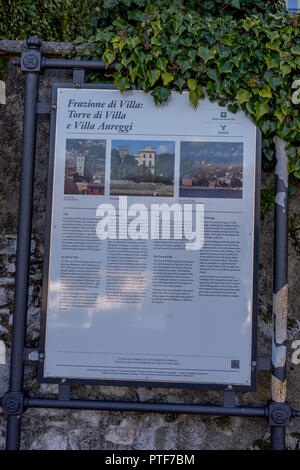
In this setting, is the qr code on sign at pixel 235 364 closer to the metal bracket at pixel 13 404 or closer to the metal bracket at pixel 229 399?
the metal bracket at pixel 229 399

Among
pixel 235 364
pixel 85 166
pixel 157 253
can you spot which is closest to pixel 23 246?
pixel 85 166

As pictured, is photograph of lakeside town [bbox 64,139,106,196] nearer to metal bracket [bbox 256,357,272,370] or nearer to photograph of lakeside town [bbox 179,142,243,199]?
photograph of lakeside town [bbox 179,142,243,199]

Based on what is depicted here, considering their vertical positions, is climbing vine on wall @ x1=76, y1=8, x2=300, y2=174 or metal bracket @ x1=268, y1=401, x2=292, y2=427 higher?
climbing vine on wall @ x1=76, y1=8, x2=300, y2=174

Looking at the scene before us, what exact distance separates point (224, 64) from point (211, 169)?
25.4 inches

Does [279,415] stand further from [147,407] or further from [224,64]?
[224,64]

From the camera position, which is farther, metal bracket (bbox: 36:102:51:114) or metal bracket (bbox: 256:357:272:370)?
metal bracket (bbox: 36:102:51:114)

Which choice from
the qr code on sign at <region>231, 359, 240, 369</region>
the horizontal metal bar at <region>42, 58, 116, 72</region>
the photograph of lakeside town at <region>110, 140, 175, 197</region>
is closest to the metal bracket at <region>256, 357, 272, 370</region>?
the qr code on sign at <region>231, 359, 240, 369</region>

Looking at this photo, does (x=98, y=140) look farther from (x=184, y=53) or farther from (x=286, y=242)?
(x=286, y=242)

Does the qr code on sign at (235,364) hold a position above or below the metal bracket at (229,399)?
above

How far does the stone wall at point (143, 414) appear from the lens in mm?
2611

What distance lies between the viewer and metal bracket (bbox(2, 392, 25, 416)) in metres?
2.50

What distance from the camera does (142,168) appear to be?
2.57m

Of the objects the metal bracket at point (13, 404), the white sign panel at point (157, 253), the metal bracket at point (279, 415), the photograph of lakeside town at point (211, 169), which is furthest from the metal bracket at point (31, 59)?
the metal bracket at point (279, 415)

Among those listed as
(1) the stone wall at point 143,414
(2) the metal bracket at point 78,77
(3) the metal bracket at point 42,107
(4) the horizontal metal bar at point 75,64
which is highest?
(4) the horizontal metal bar at point 75,64
